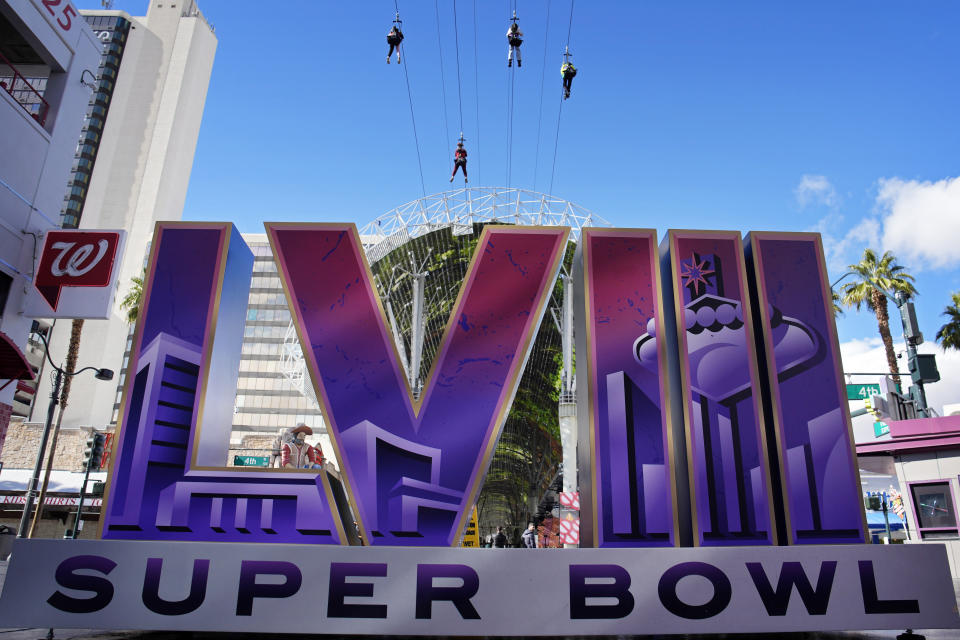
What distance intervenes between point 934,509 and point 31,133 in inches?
1007

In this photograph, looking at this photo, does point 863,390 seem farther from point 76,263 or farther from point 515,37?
point 76,263

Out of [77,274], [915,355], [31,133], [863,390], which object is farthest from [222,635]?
[863,390]

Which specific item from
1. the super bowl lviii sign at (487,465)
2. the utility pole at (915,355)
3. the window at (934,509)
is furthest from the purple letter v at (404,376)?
the window at (934,509)

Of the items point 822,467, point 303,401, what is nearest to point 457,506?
point 822,467

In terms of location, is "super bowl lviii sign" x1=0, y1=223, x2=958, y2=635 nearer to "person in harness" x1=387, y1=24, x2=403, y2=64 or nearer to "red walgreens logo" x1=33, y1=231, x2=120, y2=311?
"red walgreens logo" x1=33, y1=231, x2=120, y2=311

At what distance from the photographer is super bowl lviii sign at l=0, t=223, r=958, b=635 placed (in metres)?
8.15

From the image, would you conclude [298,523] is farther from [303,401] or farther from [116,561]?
[303,401]

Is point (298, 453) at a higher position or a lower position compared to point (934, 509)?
higher

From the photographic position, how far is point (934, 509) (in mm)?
19234

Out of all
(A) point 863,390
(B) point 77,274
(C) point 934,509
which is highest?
(B) point 77,274

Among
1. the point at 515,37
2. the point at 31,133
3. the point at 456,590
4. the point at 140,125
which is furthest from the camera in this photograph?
the point at 140,125

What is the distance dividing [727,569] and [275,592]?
5.70m

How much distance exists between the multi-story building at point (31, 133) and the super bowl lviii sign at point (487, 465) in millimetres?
5026

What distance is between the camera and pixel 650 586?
8.27 metres
